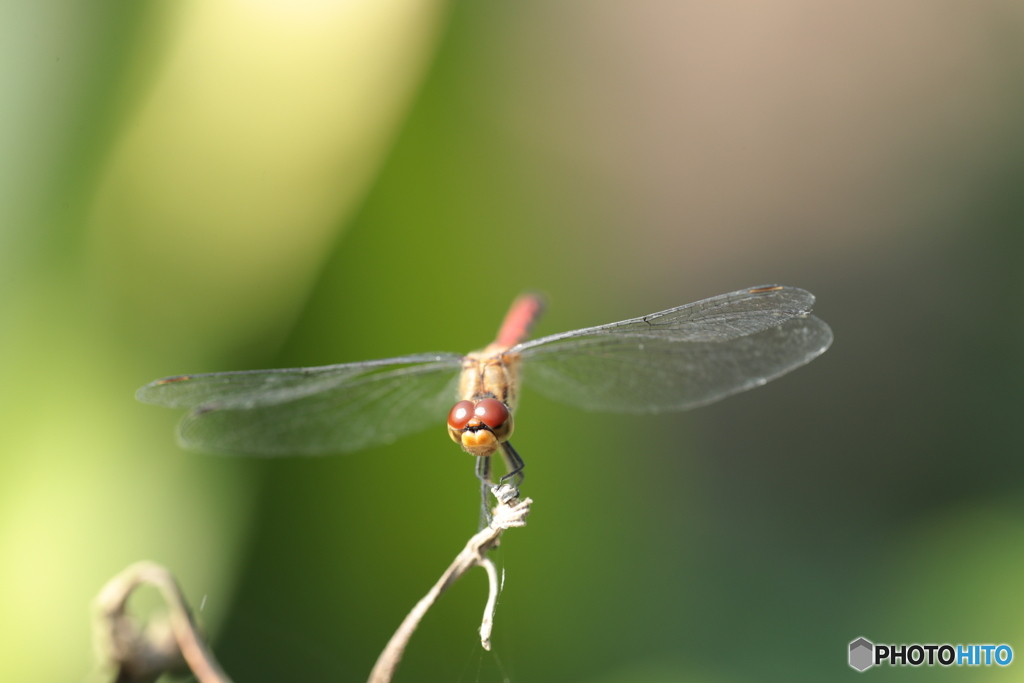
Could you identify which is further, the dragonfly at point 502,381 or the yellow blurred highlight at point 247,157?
the yellow blurred highlight at point 247,157

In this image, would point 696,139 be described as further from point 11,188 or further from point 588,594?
point 11,188

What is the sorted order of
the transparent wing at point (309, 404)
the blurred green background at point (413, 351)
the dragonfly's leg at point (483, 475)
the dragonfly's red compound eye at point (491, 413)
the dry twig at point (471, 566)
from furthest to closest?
the blurred green background at point (413, 351), the transparent wing at point (309, 404), the dragonfly's leg at point (483, 475), the dragonfly's red compound eye at point (491, 413), the dry twig at point (471, 566)

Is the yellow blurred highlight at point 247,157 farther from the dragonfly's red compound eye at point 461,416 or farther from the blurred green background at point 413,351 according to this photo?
the dragonfly's red compound eye at point 461,416

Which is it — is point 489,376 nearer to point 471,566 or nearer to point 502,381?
point 502,381

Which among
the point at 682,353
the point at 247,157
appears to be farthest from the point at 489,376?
the point at 247,157

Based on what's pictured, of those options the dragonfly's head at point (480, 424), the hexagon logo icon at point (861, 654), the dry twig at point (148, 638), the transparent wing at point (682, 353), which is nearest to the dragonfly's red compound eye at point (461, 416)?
the dragonfly's head at point (480, 424)
